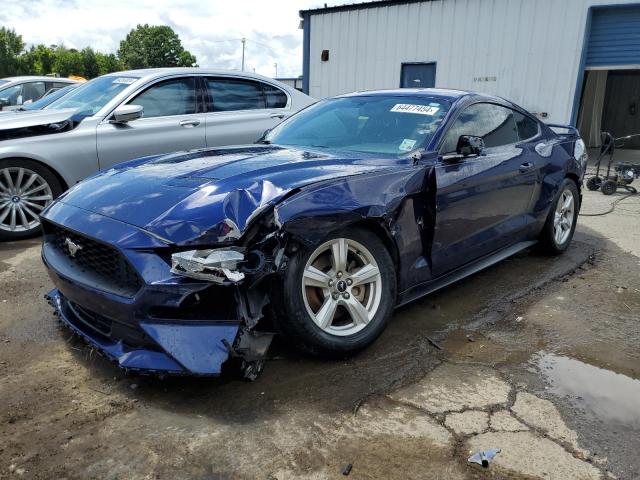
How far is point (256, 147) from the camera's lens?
394 centimetres

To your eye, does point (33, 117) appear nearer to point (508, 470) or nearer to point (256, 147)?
point (256, 147)

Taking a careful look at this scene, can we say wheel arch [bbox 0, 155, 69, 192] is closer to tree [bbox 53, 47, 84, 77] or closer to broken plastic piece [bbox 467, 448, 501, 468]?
broken plastic piece [bbox 467, 448, 501, 468]

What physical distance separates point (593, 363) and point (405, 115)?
2.01 m

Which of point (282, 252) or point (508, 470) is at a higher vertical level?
point (282, 252)

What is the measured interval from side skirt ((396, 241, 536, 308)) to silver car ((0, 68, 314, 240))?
3.30 metres

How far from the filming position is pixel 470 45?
13.4 meters

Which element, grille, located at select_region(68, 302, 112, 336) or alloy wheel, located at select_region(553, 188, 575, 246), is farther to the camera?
alloy wheel, located at select_region(553, 188, 575, 246)

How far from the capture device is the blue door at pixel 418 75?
46.8ft

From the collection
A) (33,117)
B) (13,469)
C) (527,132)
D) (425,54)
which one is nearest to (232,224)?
(13,469)

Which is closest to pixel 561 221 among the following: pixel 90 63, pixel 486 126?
pixel 486 126

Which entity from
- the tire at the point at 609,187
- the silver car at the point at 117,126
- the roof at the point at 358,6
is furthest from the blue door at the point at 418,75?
the silver car at the point at 117,126

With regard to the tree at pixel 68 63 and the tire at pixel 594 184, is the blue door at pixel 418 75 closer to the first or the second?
the tire at pixel 594 184

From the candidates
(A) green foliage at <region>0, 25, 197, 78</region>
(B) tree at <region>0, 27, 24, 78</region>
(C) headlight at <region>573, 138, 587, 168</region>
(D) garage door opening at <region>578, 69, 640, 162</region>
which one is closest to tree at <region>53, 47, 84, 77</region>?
(A) green foliage at <region>0, 25, 197, 78</region>

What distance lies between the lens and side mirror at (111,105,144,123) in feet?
17.7
